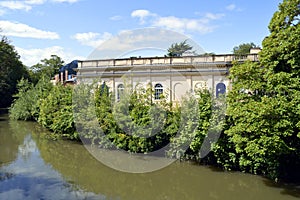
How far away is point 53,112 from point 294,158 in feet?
52.4

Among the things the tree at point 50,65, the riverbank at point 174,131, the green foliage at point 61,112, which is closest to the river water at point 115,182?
the riverbank at point 174,131

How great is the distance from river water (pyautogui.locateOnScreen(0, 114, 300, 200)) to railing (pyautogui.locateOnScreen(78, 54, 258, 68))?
32.4 ft

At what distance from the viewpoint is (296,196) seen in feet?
32.7

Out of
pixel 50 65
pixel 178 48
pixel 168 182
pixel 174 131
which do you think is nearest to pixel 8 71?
pixel 50 65

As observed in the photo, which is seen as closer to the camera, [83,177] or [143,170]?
[83,177]

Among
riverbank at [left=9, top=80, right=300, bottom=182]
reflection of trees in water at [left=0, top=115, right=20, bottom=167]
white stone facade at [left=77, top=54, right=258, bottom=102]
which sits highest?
white stone facade at [left=77, top=54, right=258, bottom=102]

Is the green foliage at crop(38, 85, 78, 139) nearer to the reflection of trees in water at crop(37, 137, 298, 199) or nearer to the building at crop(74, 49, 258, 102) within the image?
the building at crop(74, 49, 258, 102)

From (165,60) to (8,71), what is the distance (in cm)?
3269

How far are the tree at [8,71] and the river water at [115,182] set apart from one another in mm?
32177

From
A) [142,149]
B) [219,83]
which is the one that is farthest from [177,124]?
[219,83]

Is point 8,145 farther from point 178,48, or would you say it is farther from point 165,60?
point 178,48

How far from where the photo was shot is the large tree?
988cm

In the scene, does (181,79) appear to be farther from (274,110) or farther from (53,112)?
(274,110)

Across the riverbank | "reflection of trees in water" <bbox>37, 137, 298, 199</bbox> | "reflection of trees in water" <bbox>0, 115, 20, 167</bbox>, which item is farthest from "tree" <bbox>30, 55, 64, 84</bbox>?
"reflection of trees in water" <bbox>37, 137, 298, 199</bbox>
